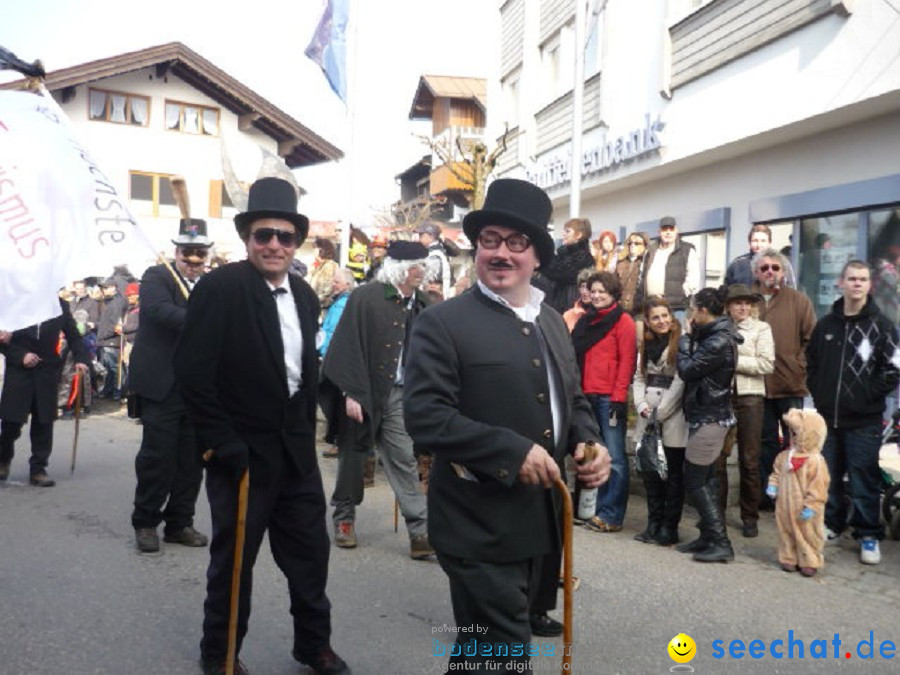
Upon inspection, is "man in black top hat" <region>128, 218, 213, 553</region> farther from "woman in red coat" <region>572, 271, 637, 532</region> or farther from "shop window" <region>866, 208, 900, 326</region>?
"shop window" <region>866, 208, 900, 326</region>

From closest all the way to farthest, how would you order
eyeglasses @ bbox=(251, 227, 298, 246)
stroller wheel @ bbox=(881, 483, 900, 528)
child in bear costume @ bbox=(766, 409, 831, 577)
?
eyeglasses @ bbox=(251, 227, 298, 246), child in bear costume @ bbox=(766, 409, 831, 577), stroller wheel @ bbox=(881, 483, 900, 528)

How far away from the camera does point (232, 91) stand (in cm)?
3011

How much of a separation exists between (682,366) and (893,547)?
85.3 inches

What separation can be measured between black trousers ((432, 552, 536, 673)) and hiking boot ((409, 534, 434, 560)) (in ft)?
9.15

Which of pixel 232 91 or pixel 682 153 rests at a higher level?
pixel 232 91

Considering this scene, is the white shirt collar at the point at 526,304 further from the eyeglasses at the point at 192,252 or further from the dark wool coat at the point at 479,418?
the eyeglasses at the point at 192,252

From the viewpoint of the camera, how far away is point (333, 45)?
1555cm

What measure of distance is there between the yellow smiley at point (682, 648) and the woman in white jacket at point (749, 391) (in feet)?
7.49

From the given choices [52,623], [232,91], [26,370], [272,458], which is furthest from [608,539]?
[232,91]

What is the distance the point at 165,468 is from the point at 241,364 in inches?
92.0

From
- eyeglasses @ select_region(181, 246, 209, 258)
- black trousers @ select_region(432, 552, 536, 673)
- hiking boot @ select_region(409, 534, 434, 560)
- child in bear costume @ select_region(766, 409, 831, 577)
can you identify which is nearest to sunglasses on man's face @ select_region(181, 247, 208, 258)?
eyeglasses @ select_region(181, 246, 209, 258)

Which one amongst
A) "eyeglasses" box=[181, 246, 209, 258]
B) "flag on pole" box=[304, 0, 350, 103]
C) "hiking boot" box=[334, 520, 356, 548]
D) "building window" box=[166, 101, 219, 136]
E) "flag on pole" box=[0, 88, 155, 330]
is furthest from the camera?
"building window" box=[166, 101, 219, 136]

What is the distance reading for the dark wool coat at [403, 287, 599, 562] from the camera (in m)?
2.83

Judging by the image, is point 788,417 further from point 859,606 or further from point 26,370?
point 26,370
